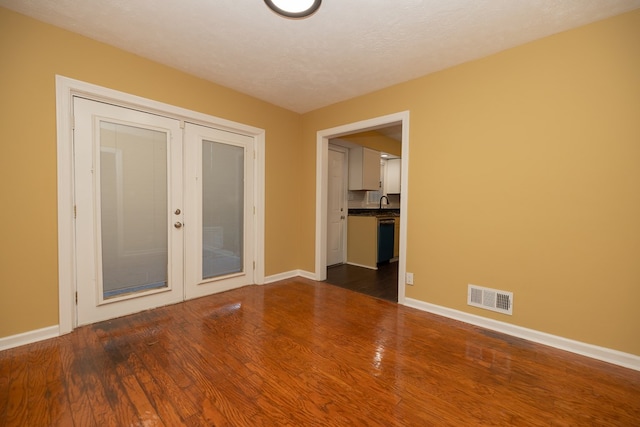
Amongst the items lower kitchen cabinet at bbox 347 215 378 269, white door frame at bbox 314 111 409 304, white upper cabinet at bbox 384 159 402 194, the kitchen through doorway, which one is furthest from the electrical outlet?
white upper cabinet at bbox 384 159 402 194

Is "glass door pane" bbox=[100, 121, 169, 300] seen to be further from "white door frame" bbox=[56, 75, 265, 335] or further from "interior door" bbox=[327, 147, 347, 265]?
"interior door" bbox=[327, 147, 347, 265]

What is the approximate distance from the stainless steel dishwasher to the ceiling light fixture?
3.77m

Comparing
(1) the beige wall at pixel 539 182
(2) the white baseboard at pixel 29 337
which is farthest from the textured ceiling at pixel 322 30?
(2) the white baseboard at pixel 29 337

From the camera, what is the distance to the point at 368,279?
4379mm

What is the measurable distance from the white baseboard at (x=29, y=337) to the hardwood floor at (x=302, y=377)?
11 cm

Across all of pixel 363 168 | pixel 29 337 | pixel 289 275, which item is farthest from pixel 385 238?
pixel 29 337

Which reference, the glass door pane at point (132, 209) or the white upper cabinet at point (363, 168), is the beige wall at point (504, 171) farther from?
the white upper cabinet at point (363, 168)

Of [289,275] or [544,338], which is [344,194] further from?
[544,338]

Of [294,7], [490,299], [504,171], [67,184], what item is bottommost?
[490,299]

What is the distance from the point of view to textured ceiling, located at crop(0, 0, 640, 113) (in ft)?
6.72

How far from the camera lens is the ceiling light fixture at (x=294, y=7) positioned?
1.94 metres

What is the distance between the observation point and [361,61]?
2801 mm

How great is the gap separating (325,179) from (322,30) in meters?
2.21

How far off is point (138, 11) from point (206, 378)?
2.83m
